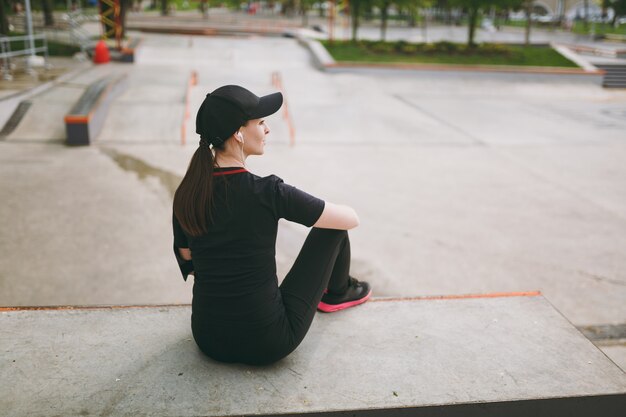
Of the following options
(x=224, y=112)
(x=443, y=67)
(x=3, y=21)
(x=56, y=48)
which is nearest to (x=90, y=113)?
(x=224, y=112)

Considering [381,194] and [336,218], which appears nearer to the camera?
[336,218]

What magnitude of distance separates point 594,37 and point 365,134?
36.4 m

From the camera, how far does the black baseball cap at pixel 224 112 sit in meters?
2.49

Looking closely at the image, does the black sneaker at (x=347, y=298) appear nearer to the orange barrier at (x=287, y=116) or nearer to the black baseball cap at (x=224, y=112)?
the black baseball cap at (x=224, y=112)

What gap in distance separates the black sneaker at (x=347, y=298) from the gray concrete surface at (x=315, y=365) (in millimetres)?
51

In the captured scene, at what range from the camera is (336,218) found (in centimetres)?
273

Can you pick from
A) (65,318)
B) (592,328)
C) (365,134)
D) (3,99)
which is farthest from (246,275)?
(3,99)

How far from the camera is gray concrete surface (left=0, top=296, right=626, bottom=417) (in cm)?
262

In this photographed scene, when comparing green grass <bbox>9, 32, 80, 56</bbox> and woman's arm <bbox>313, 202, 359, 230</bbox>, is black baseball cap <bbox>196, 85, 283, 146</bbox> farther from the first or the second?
green grass <bbox>9, 32, 80, 56</bbox>

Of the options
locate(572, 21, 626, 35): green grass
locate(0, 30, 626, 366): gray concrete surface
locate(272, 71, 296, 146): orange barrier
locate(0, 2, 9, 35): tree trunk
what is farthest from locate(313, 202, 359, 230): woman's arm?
locate(572, 21, 626, 35): green grass

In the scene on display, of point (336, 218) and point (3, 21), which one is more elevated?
point (3, 21)

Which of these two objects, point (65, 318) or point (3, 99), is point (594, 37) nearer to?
point (3, 99)

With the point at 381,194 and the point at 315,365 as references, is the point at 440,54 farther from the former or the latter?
the point at 315,365

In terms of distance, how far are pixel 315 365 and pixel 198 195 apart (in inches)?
42.5
